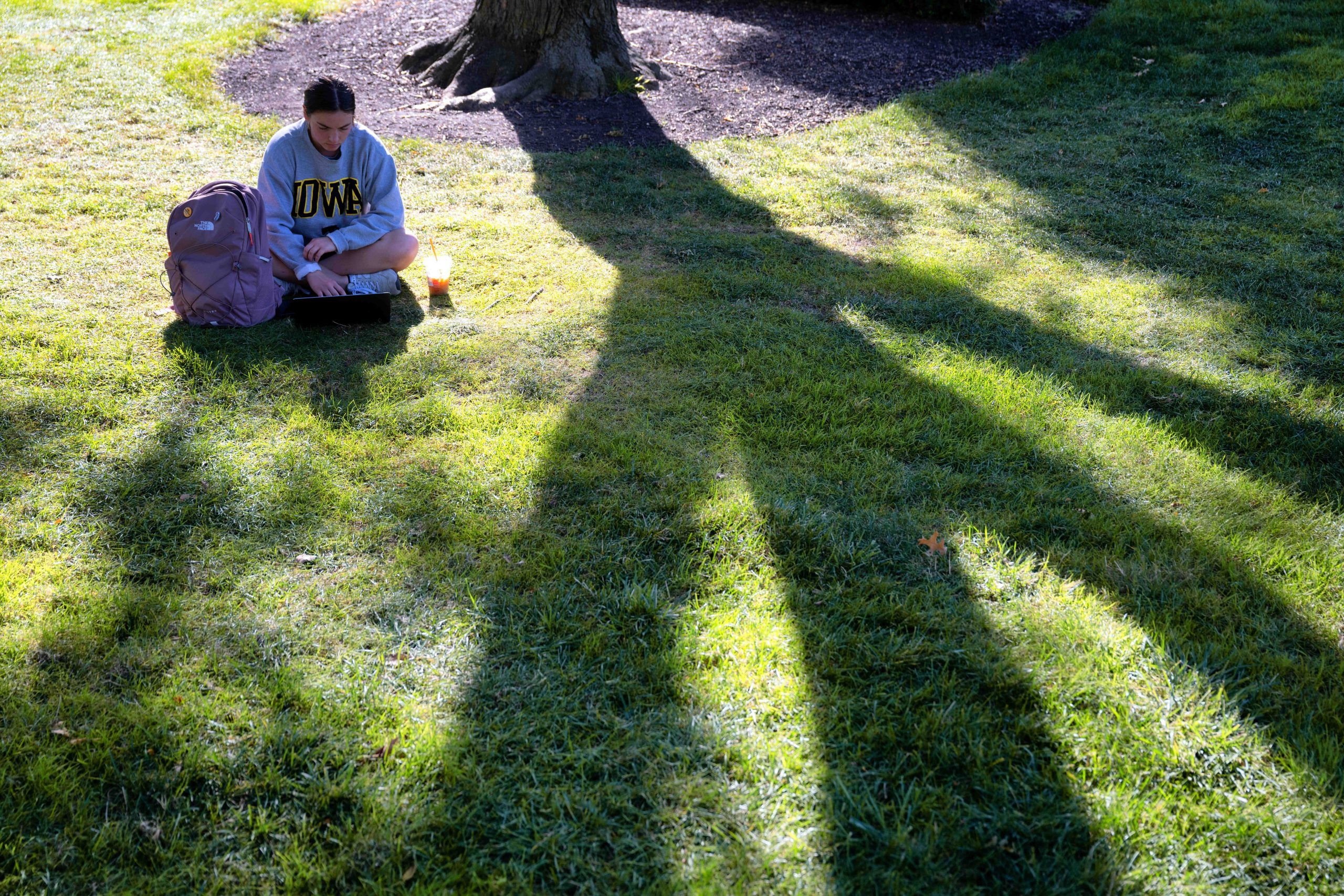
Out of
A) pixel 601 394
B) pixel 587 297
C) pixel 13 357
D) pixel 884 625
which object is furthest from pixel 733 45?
pixel 884 625

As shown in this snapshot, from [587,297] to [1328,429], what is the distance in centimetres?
348

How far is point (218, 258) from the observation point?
420cm

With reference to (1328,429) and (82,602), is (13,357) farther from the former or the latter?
(1328,429)

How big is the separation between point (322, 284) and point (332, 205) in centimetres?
53

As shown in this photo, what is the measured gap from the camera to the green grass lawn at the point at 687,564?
210 cm

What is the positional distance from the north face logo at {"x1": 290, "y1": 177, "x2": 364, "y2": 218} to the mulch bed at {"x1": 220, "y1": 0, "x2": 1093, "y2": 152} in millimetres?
→ 2724

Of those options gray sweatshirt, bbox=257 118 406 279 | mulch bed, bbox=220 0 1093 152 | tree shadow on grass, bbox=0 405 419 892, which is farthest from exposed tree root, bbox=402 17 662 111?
tree shadow on grass, bbox=0 405 419 892

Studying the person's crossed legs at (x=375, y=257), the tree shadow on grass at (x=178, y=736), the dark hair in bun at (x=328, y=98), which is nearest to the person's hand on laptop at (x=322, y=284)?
the person's crossed legs at (x=375, y=257)

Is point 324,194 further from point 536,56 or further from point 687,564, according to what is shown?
point 536,56

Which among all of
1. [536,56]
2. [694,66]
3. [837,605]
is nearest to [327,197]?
[837,605]

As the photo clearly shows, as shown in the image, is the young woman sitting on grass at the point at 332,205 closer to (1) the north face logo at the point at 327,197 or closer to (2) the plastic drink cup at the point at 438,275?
(1) the north face logo at the point at 327,197

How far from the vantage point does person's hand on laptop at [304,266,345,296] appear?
445cm

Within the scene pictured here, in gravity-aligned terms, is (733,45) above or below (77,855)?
above

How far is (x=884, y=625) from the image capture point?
2.74 metres
